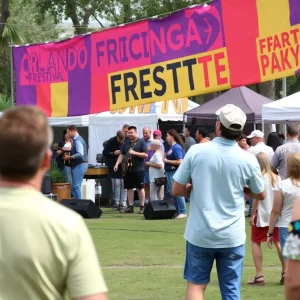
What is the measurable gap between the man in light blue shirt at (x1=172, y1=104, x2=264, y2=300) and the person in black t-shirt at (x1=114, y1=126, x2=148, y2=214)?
12.5 meters

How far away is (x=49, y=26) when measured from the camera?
62.7m

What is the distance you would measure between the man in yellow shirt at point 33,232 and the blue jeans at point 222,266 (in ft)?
11.7

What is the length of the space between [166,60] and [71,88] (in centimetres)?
225

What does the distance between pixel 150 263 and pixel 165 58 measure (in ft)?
12.6

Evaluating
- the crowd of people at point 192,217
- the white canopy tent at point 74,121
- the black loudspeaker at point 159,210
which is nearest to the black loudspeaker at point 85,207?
the black loudspeaker at point 159,210

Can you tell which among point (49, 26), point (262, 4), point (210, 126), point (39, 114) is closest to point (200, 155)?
point (39, 114)

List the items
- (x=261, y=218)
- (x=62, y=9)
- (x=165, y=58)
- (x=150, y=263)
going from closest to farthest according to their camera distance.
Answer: (x=261, y=218) → (x=150, y=263) → (x=165, y=58) → (x=62, y=9)

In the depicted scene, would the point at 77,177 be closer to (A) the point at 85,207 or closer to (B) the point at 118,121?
(A) the point at 85,207

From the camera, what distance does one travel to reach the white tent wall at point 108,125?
25391mm

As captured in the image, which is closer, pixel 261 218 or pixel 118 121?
pixel 261 218

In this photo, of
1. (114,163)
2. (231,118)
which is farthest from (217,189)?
(114,163)

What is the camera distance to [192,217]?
22.0 ft

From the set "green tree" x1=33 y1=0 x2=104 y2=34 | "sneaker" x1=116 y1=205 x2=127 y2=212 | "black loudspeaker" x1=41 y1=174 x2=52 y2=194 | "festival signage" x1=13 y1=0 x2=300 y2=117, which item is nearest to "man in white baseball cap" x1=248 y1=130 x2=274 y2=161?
"festival signage" x1=13 y1=0 x2=300 y2=117

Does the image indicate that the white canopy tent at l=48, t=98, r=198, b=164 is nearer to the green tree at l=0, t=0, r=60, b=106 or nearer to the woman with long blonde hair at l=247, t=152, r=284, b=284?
the woman with long blonde hair at l=247, t=152, r=284, b=284
